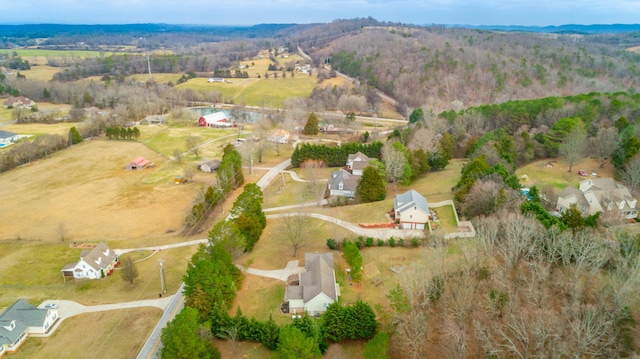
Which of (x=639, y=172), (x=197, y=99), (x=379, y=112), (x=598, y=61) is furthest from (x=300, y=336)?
(x=598, y=61)

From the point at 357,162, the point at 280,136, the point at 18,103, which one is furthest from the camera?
the point at 18,103

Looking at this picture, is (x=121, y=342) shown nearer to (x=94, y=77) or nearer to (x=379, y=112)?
(x=379, y=112)

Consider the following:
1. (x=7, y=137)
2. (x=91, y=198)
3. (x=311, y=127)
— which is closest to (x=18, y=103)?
(x=7, y=137)

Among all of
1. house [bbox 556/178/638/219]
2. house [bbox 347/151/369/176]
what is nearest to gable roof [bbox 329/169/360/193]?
house [bbox 347/151/369/176]

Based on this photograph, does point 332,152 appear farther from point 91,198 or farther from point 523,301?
point 523,301

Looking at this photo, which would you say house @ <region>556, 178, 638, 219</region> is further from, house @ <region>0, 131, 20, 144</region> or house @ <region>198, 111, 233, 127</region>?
house @ <region>0, 131, 20, 144</region>

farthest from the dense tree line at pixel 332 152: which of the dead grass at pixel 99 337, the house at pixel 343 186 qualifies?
the dead grass at pixel 99 337
